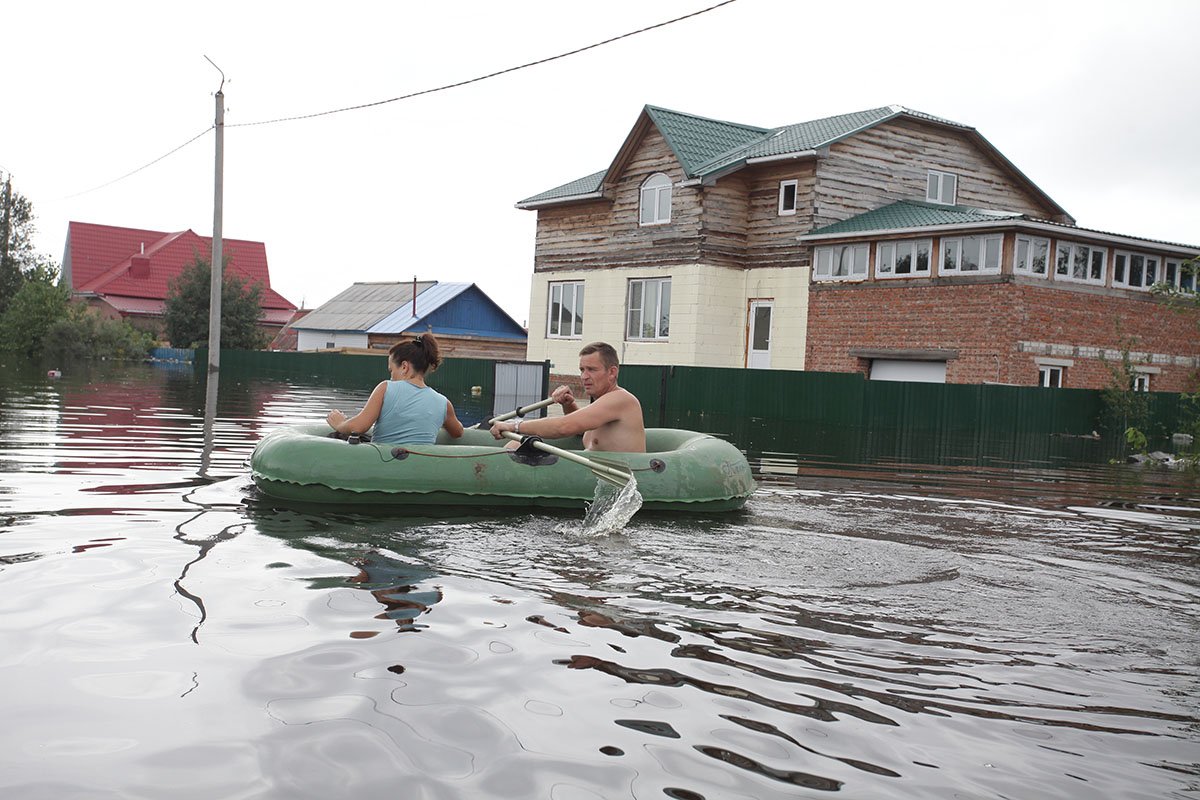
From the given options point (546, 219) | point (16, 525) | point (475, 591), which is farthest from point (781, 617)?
point (546, 219)

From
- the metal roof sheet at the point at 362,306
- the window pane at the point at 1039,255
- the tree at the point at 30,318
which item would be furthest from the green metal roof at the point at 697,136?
the tree at the point at 30,318

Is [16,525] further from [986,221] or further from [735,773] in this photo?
[986,221]

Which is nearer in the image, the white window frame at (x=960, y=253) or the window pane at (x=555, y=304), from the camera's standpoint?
the white window frame at (x=960, y=253)

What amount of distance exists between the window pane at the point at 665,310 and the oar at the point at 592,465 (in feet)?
73.2

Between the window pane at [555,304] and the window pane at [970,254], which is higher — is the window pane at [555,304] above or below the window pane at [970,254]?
below

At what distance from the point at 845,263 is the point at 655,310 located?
570 cm

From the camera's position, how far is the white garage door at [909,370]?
26.0m

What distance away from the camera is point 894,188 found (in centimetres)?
2958

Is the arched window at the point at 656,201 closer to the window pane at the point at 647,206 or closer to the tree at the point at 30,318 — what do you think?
the window pane at the point at 647,206

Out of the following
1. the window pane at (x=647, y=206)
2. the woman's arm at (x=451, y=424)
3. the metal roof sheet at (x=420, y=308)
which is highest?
the window pane at (x=647, y=206)

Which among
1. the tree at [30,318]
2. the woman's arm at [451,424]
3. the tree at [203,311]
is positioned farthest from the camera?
the tree at [203,311]

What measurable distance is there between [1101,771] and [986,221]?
879 inches

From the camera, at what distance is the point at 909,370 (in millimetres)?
26703

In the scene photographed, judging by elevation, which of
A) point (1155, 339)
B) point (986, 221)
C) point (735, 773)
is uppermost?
point (986, 221)
